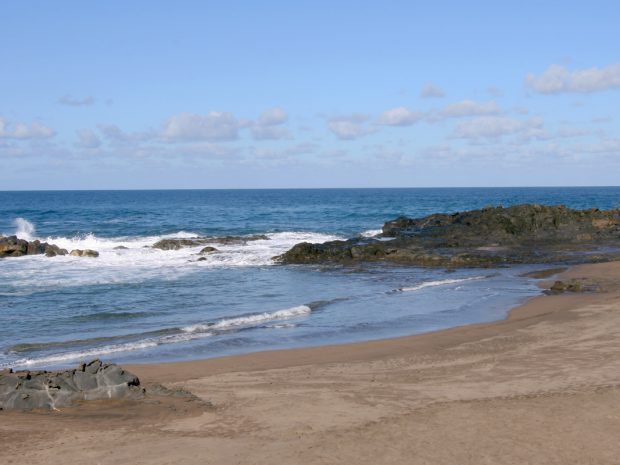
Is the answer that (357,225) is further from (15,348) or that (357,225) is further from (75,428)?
(75,428)

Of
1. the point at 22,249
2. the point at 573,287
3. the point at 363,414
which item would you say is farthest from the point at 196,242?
the point at 363,414

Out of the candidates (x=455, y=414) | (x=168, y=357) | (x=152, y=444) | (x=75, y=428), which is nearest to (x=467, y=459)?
(x=455, y=414)

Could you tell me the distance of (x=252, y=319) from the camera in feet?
59.9

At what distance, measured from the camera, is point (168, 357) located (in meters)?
14.2

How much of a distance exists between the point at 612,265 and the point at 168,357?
63.6ft

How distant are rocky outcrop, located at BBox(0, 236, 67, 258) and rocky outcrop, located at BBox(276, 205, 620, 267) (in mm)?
12530

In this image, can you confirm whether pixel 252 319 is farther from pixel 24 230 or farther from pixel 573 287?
pixel 24 230

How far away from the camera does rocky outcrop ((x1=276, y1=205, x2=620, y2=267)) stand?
30.5 meters

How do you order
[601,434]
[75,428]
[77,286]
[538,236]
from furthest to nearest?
[538,236] → [77,286] → [75,428] → [601,434]

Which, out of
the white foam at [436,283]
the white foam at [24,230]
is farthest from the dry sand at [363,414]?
the white foam at [24,230]

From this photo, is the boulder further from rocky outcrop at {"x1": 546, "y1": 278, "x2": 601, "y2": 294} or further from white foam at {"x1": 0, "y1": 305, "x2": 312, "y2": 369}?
rocky outcrop at {"x1": 546, "y1": 278, "x2": 601, "y2": 294}

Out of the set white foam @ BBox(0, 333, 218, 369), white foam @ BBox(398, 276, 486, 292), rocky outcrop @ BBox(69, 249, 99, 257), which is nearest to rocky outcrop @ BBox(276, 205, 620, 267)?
white foam @ BBox(398, 276, 486, 292)

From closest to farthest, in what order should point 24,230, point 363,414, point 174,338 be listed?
point 363,414 → point 174,338 → point 24,230

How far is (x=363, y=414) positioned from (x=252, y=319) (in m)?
9.10
